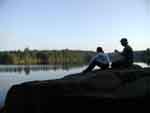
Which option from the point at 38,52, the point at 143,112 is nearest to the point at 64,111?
the point at 143,112

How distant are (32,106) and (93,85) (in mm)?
1335

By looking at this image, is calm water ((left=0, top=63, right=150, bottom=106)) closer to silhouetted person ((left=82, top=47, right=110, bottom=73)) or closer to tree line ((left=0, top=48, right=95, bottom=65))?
silhouetted person ((left=82, top=47, right=110, bottom=73))

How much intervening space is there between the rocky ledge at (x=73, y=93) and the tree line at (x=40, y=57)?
15453cm

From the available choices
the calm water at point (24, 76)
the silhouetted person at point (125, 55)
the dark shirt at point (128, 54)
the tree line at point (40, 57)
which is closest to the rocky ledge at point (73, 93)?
the silhouetted person at point (125, 55)

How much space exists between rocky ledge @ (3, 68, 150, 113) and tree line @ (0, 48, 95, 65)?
6084 inches

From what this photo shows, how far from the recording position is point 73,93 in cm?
557

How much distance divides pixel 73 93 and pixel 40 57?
159 m

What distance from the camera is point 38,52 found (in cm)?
16588

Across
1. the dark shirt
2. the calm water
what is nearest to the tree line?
the calm water

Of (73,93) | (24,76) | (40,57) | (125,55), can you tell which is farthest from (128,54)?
(40,57)

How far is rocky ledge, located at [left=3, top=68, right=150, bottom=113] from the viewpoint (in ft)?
17.9

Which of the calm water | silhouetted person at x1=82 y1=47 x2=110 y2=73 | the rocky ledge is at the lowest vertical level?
the calm water

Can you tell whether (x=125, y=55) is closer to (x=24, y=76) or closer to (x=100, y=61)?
(x=100, y=61)

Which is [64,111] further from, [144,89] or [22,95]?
[144,89]
